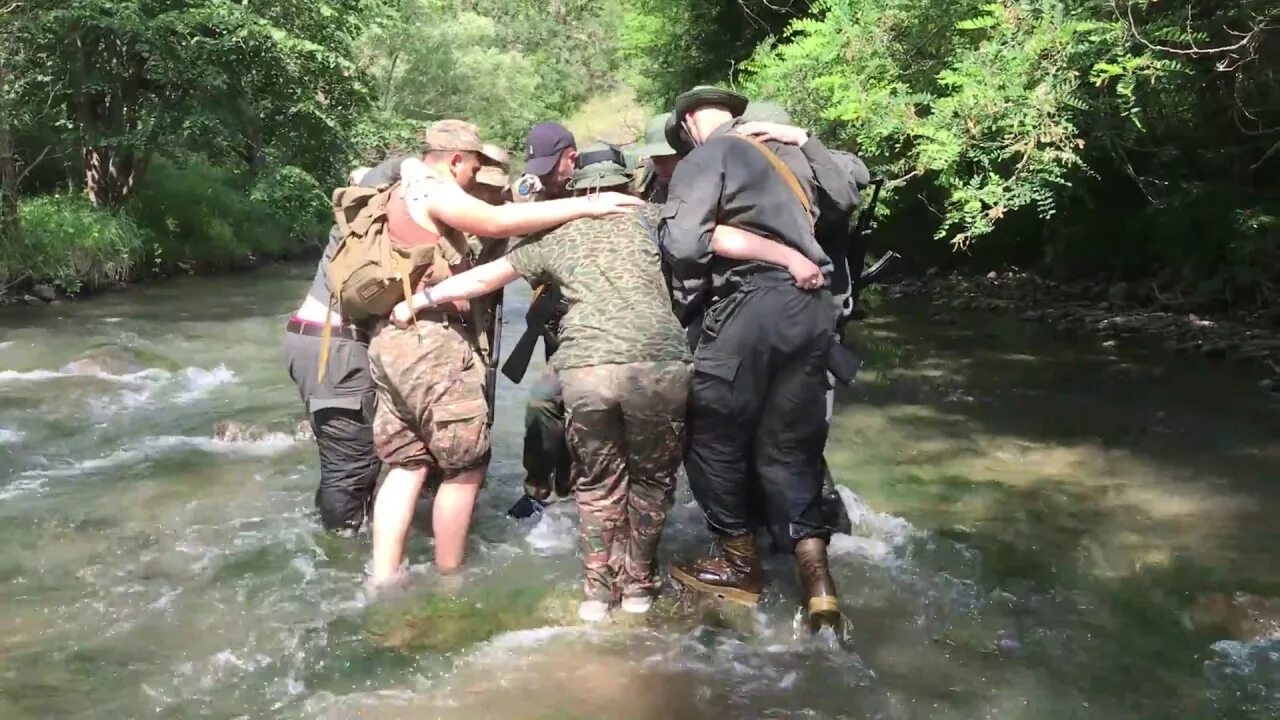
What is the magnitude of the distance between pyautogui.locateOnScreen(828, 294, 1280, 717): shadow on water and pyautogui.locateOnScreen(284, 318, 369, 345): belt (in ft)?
9.87

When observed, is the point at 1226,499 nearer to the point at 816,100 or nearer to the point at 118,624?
the point at 816,100

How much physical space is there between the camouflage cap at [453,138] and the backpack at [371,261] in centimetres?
27

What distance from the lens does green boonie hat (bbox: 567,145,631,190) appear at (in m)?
4.40

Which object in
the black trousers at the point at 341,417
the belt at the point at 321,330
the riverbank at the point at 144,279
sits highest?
the belt at the point at 321,330

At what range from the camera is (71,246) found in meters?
14.6

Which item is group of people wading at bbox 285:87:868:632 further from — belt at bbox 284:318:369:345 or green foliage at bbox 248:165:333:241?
green foliage at bbox 248:165:333:241

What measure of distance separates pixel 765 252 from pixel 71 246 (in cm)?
1359

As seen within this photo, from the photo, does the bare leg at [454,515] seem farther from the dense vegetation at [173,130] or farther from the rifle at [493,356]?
the dense vegetation at [173,130]

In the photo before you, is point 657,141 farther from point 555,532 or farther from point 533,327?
point 555,532

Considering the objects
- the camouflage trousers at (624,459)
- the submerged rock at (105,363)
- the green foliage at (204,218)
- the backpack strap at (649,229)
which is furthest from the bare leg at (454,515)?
the green foliage at (204,218)

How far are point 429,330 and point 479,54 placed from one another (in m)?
38.0

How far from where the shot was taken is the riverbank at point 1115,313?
10.1m

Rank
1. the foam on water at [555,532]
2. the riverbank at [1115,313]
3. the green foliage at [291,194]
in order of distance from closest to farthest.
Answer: the foam on water at [555,532], the riverbank at [1115,313], the green foliage at [291,194]

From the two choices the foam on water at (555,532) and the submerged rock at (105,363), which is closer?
the foam on water at (555,532)
